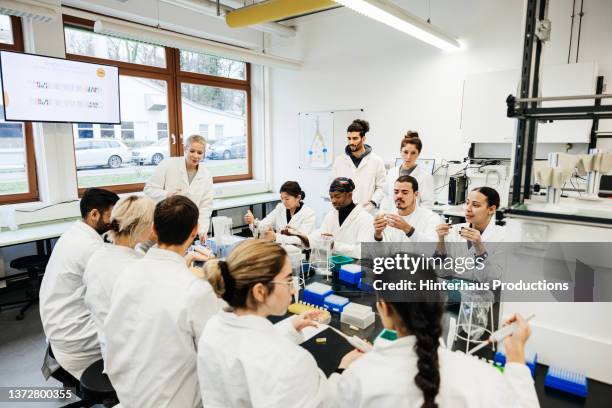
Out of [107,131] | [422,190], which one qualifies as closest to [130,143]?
[107,131]

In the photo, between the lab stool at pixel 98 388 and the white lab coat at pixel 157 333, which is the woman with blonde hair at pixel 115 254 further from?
the white lab coat at pixel 157 333

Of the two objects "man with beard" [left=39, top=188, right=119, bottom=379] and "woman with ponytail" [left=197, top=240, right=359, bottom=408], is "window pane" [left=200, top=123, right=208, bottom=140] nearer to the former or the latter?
"man with beard" [left=39, top=188, right=119, bottom=379]

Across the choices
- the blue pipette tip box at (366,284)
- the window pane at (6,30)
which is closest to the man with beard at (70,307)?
the blue pipette tip box at (366,284)

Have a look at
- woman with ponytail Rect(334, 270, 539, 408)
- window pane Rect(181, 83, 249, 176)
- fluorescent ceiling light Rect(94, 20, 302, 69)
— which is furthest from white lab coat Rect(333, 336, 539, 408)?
window pane Rect(181, 83, 249, 176)

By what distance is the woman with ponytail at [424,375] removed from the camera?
92 cm

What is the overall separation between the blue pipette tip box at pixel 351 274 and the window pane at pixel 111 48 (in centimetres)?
392

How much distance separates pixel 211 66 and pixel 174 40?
1546 mm

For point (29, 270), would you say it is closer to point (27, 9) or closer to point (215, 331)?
point (27, 9)

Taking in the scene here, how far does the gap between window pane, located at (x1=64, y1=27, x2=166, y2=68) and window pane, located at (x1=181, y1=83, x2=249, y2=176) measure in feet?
1.68

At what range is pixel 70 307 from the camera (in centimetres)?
192

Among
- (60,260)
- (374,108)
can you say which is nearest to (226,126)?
(374,108)

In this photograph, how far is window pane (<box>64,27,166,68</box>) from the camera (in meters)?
4.23

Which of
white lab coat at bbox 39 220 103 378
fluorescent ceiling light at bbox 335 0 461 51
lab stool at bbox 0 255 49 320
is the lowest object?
lab stool at bbox 0 255 49 320

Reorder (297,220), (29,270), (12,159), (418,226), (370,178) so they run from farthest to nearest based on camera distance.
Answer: (12,159) < (370,178) < (29,270) < (297,220) < (418,226)
